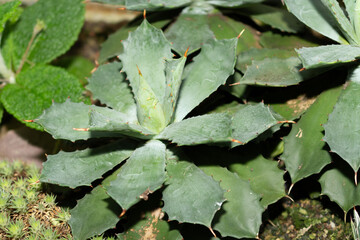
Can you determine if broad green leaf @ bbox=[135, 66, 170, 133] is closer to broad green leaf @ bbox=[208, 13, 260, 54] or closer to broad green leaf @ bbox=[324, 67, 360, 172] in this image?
broad green leaf @ bbox=[208, 13, 260, 54]

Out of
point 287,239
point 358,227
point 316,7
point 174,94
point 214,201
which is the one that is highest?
point 316,7

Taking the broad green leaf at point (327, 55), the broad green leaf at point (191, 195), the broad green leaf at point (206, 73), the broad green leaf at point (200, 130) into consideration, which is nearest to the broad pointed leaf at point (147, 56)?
the broad green leaf at point (206, 73)

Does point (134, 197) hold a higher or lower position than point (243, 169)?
higher

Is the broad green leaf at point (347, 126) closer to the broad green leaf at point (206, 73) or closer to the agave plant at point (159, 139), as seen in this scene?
the agave plant at point (159, 139)

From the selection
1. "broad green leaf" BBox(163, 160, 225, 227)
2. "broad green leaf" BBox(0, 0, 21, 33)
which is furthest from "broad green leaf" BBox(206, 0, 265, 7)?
A: "broad green leaf" BBox(0, 0, 21, 33)

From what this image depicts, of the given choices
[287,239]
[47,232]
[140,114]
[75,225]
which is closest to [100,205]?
[75,225]

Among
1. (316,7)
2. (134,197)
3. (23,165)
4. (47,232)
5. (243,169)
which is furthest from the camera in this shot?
(23,165)

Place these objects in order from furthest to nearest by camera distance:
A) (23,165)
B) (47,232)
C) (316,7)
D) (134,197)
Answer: (23,165), (316,7), (47,232), (134,197)

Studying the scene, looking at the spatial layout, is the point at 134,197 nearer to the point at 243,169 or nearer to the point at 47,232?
the point at 47,232
